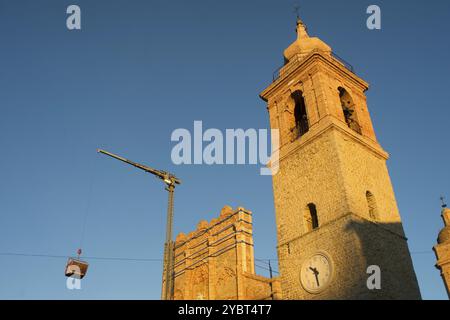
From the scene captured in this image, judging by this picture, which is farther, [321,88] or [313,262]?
[321,88]

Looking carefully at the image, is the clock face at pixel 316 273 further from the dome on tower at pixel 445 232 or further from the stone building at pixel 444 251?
the dome on tower at pixel 445 232

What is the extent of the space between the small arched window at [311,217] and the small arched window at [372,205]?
7.20 ft

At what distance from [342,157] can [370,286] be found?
17.9 feet

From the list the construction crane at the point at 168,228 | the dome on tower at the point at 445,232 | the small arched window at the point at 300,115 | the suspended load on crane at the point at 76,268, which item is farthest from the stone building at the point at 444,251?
the suspended load on crane at the point at 76,268

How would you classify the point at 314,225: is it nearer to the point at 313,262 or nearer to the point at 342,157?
the point at 313,262

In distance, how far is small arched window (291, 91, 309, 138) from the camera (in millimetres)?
21562

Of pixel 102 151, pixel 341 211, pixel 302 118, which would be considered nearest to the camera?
pixel 341 211

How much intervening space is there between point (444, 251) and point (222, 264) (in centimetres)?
1626

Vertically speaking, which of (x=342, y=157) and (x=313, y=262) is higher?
(x=342, y=157)

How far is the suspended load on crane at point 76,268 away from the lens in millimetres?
17438

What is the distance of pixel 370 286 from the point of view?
14.9 metres

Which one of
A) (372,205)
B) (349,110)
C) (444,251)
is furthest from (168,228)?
(444,251)

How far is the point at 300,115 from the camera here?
909 inches
